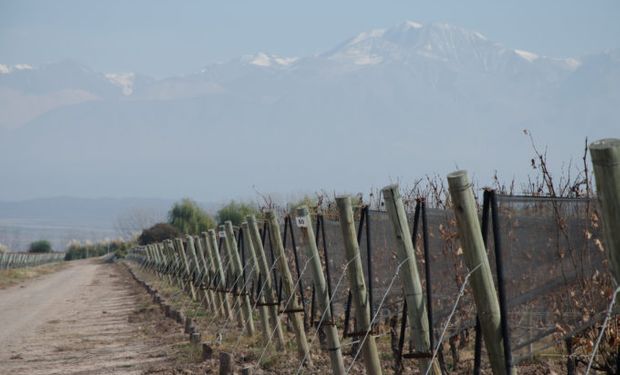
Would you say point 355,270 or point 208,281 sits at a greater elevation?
point 355,270

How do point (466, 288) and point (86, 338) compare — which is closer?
point (466, 288)

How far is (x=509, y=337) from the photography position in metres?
6.11

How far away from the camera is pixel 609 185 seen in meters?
4.48

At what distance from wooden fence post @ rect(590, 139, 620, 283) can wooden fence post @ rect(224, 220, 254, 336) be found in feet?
33.8

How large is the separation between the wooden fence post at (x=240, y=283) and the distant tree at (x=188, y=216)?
80686mm

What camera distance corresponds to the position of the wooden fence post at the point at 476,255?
235 inches

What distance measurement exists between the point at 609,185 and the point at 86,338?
45.1 feet

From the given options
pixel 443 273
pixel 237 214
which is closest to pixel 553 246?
pixel 443 273

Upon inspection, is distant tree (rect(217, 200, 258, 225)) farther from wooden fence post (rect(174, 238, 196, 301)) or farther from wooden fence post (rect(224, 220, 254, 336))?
wooden fence post (rect(224, 220, 254, 336))

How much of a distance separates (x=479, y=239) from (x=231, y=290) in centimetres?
1078

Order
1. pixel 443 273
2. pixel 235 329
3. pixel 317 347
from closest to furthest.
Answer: pixel 443 273, pixel 317 347, pixel 235 329

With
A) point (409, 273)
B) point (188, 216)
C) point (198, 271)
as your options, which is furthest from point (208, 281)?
point (188, 216)

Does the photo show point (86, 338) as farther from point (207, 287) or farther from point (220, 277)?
point (207, 287)

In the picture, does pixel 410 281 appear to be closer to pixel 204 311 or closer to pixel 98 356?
pixel 98 356
